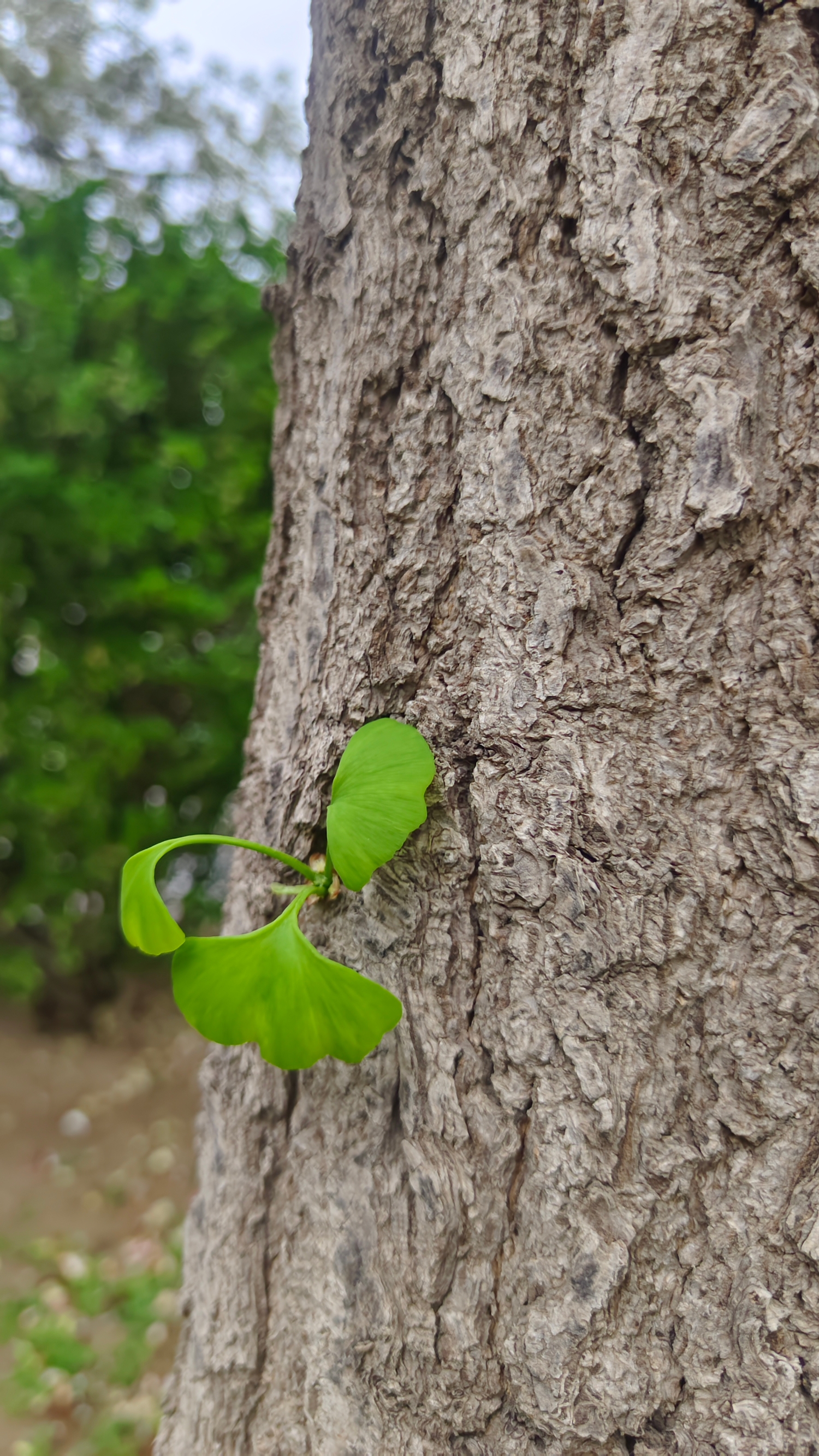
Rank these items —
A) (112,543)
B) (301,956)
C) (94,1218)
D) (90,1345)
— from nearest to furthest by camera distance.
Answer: (301,956), (90,1345), (94,1218), (112,543)

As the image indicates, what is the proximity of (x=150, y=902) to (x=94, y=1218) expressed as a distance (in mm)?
2049

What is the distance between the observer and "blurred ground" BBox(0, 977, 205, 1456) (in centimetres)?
174

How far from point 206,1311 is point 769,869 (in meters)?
0.81

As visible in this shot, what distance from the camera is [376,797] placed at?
28.2 inches

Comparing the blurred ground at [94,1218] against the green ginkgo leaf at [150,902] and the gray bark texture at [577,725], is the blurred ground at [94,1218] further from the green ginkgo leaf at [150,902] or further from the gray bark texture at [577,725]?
the green ginkgo leaf at [150,902]

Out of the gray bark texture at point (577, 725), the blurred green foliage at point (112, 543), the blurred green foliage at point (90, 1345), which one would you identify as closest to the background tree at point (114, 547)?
the blurred green foliage at point (112, 543)

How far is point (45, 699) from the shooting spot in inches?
97.9

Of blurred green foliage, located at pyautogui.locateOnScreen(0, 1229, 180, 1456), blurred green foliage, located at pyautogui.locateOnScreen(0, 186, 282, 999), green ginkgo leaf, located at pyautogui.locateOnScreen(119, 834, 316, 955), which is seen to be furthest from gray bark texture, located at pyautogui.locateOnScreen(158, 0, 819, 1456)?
blurred green foliage, located at pyautogui.locateOnScreen(0, 186, 282, 999)

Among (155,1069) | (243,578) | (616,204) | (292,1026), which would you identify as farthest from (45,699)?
(616,204)

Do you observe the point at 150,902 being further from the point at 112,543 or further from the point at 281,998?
the point at 112,543

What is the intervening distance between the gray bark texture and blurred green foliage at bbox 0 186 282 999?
1765mm

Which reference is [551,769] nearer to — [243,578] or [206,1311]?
[206,1311]

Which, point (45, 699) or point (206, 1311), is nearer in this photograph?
point (206, 1311)

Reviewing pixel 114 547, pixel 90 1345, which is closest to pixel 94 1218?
pixel 90 1345
